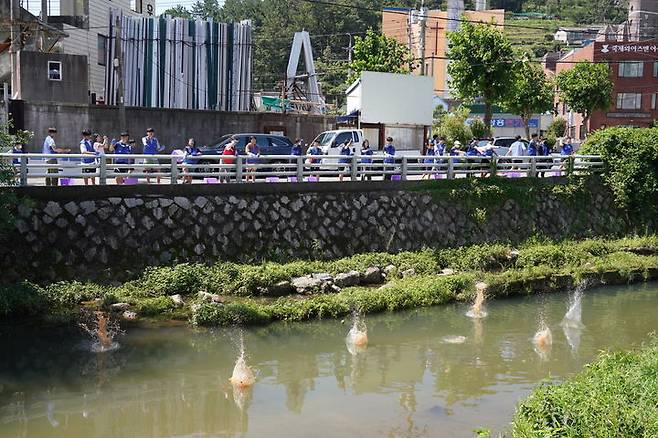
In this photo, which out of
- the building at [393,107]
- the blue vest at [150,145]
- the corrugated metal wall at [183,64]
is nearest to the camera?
the blue vest at [150,145]

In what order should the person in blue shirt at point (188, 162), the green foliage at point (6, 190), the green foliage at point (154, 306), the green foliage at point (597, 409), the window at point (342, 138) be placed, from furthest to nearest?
the window at point (342, 138) → the person in blue shirt at point (188, 162) → the green foliage at point (154, 306) → the green foliage at point (6, 190) → the green foliage at point (597, 409)

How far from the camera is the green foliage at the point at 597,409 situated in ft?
25.0

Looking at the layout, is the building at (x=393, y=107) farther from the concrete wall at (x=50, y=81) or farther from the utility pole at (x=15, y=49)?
the utility pole at (x=15, y=49)

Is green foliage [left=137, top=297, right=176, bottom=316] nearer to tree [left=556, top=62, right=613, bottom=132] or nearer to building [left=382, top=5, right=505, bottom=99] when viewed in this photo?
tree [left=556, top=62, right=613, bottom=132]

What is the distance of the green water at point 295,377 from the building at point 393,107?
44.7ft

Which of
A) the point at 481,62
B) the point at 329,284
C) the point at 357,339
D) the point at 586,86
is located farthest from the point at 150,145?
the point at 586,86

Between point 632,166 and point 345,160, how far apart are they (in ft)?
34.1

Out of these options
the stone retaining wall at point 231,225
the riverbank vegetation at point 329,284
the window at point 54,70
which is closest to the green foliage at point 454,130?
the stone retaining wall at point 231,225

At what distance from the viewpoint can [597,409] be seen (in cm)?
787

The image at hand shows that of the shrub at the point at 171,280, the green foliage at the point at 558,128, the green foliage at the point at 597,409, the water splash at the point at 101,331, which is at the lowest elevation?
the water splash at the point at 101,331

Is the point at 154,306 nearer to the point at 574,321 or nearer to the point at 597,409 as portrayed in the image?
the point at 574,321

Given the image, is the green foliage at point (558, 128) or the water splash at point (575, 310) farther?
the green foliage at point (558, 128)

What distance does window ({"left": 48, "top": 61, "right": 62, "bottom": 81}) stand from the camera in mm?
27531

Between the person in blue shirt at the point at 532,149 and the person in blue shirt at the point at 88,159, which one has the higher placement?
the person in blue shirt at the point at 532,149
